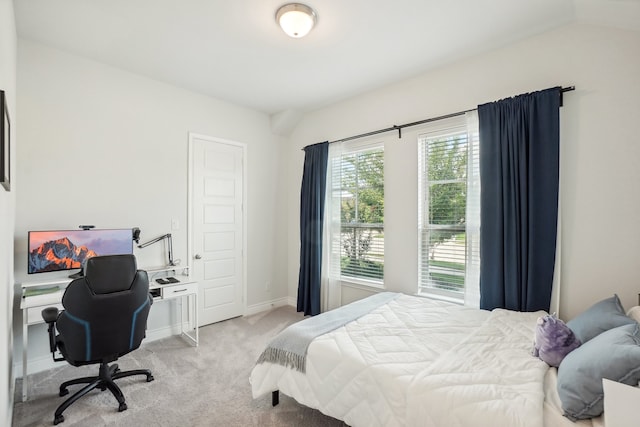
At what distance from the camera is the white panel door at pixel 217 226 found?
12.3 feet

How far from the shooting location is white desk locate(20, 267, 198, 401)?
2.24 meters

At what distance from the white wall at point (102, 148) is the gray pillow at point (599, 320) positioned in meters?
3.63

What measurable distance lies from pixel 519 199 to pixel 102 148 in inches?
154

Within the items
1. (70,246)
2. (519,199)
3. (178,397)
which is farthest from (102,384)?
(519,199)

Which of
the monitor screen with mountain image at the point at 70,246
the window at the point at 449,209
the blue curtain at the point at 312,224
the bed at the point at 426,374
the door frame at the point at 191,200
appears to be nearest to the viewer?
the bed at the point at 426,374

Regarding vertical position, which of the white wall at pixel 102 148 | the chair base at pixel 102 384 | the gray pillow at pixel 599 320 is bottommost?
the chair base at pixel 102 384

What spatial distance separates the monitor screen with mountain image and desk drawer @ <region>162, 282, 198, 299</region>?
0.54 meters

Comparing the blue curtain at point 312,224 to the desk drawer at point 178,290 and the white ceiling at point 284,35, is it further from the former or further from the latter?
the desk drawer at point 178,290

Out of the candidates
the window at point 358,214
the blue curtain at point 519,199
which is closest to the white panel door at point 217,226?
the window at point 358,214

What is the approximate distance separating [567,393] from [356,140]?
3112mm

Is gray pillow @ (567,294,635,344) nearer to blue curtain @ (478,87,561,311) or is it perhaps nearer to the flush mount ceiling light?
blue curtain @ (478,87,561,311)

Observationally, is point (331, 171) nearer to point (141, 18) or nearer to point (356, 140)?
point (356, 140)

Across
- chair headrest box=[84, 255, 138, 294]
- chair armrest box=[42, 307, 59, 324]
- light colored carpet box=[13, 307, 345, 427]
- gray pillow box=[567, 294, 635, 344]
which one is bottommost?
light colored carpet box=[13, 307, 345, 427]

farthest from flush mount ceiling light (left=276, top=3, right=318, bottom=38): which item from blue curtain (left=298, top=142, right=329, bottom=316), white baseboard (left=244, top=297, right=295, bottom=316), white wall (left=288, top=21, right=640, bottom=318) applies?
white baseboard (left=244, top=297, right=295, bottom=316)
